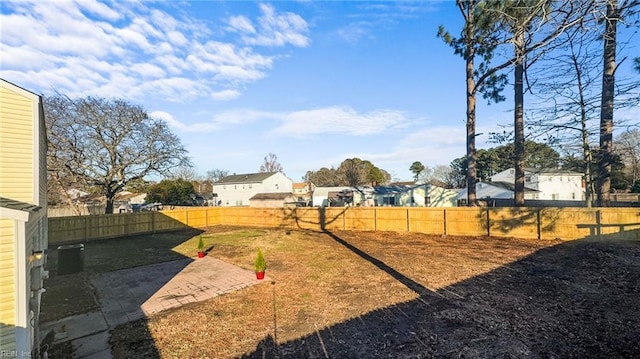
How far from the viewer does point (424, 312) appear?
5.67m

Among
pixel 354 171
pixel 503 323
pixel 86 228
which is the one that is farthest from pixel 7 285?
pixel 354 171

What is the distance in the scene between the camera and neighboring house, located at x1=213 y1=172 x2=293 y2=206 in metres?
38.0

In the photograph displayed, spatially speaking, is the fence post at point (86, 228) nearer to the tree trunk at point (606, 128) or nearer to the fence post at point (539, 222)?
the fence post at point (539, 222)

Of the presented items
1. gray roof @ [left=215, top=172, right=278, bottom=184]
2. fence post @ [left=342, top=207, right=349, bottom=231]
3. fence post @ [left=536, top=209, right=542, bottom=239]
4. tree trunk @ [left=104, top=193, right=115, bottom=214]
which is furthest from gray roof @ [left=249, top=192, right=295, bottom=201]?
fence post @ [left=536, top=209, right=542, bottom=239]

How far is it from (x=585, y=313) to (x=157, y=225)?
20.4 meters

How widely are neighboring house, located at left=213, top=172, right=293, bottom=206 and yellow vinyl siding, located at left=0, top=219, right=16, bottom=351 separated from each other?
34.7 metres

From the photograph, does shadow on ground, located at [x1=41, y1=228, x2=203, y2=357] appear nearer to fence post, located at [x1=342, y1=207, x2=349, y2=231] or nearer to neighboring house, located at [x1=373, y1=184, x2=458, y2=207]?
fence post, located at [x1=342, y1=207, x2=349, y2=231]

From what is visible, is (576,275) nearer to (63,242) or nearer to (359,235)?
(359,235)

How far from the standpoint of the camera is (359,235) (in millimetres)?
15594

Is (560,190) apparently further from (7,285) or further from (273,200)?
(7,285)

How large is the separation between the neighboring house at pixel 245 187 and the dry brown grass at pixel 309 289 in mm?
24503

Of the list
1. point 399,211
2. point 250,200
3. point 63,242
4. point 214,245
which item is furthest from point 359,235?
point 250,200

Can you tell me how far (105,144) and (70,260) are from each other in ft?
43.8

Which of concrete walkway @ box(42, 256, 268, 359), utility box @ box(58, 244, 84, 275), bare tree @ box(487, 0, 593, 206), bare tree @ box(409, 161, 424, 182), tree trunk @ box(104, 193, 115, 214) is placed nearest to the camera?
bare tree @ box(487, 0, 593, 206)
